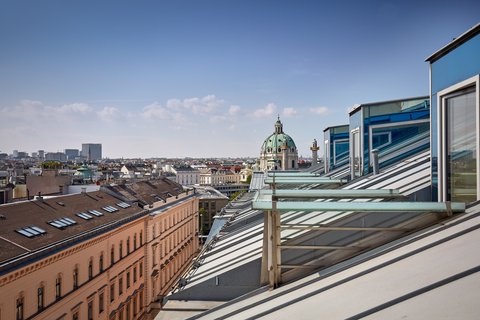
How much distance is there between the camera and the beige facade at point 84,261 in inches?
670

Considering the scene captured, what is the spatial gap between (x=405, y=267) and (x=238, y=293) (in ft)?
14.8

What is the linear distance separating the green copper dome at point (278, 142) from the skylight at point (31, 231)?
106 meters

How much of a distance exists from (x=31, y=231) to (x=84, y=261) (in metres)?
3.31

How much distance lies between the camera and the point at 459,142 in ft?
18.7

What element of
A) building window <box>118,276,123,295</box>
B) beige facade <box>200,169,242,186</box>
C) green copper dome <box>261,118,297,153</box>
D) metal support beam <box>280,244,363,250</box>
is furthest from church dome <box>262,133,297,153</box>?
metal support beam <box>280,244,363,250</box>

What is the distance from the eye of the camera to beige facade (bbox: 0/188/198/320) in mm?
17016

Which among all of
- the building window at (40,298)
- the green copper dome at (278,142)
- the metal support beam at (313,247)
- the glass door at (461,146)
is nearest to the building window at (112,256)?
the building window at (40,298)

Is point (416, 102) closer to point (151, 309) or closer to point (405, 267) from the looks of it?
point (405, 267)

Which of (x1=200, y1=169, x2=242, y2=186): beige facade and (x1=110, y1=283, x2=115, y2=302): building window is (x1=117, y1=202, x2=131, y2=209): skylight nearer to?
(x1=110, y1=283, x2=115, y2=302): building window

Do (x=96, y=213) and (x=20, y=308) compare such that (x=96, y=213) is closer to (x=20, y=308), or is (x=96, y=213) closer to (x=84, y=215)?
(x=84, y=215)

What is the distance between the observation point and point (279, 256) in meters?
5.09

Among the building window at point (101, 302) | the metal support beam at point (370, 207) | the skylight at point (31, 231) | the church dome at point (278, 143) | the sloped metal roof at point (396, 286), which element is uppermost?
the church dome at point (278, 143)

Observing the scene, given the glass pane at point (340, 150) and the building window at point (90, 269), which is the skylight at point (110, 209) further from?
the glass pane at point (340, 150)

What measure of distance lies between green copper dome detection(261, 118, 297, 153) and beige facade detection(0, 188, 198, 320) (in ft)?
293
